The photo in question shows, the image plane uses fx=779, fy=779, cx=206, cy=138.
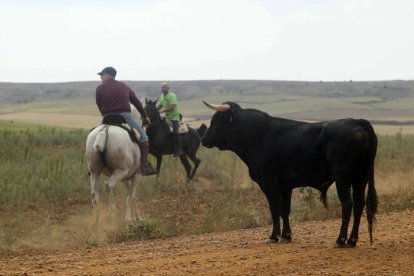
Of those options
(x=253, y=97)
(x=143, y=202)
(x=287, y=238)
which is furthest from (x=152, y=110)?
(x=253, y=97)

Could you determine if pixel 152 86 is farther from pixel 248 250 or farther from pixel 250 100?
pixel 248 250

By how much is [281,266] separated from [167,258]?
4.41ft

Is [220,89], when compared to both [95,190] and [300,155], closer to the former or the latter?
[95,190]

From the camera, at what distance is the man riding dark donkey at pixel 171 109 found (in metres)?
17.1

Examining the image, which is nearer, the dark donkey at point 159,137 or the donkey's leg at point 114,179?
the donkey's leg at point 114,179

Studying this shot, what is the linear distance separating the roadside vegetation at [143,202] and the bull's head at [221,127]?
163 centimetres

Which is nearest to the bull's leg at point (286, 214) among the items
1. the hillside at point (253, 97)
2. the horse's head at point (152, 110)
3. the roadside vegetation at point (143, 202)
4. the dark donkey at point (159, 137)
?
the roadside vegetation at point (143, 202)

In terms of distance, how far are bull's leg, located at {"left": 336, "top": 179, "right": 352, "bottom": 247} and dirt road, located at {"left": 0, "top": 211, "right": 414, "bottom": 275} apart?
17 cm

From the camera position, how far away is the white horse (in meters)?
12.4

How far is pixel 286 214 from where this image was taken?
31.6 feet

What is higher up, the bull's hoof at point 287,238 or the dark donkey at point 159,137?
the dark donkey at point 159,137

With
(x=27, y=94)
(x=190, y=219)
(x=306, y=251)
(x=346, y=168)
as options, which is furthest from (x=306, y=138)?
(x=27, y=94)

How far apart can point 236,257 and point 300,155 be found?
1.71 metres

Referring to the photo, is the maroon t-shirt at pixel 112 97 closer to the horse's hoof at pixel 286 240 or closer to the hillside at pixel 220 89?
the horse's hoof at pixel 286 240
